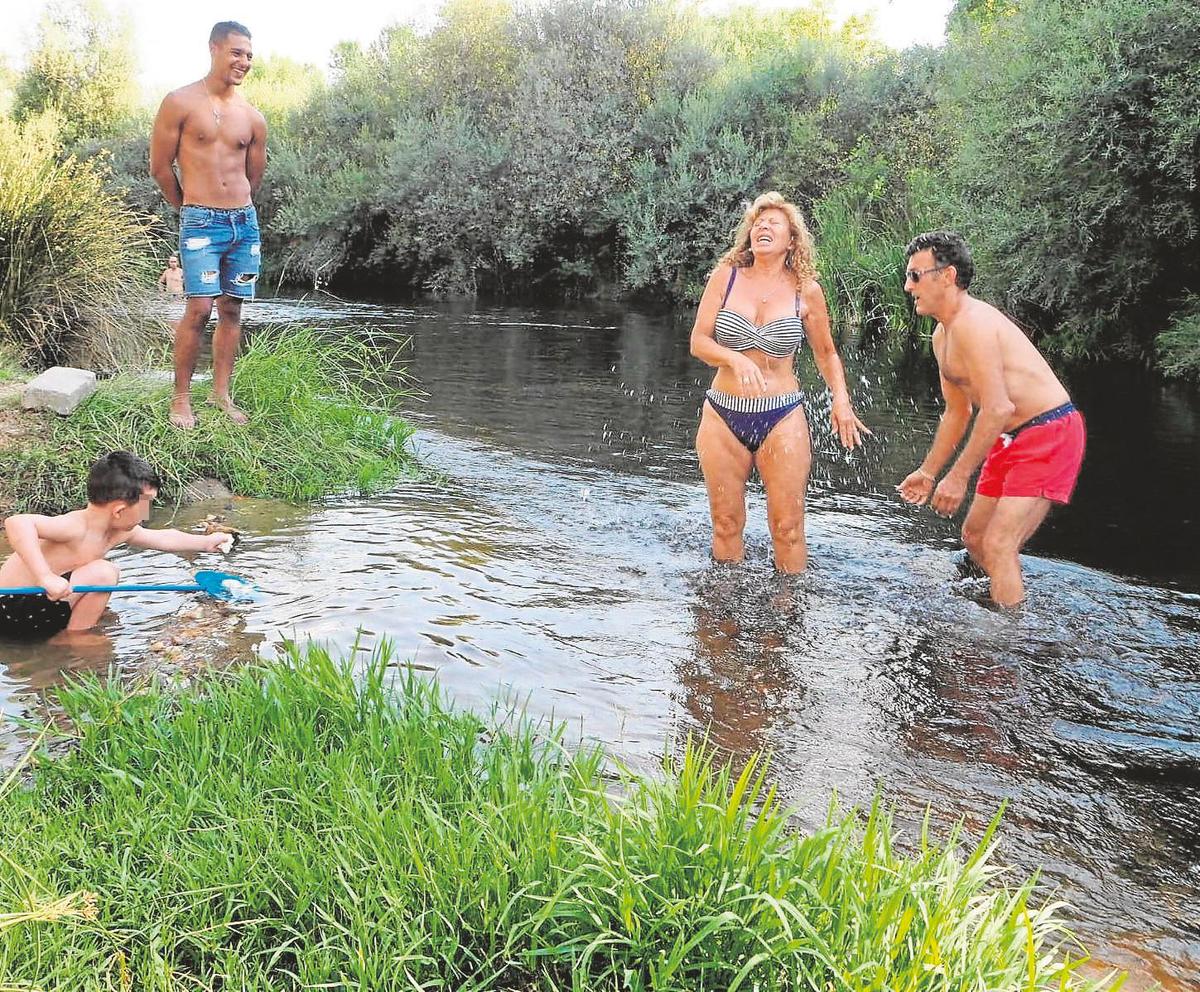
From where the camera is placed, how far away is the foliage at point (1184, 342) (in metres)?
13.0

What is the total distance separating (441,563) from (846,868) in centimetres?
378

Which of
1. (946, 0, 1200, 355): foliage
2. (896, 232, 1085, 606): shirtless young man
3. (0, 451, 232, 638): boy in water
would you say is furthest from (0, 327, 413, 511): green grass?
(946, 0, 1200, 355): foliage

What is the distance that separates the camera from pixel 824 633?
527cm

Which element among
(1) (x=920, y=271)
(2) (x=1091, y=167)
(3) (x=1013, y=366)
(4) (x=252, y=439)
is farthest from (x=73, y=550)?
(2) (x=1091, y=167)

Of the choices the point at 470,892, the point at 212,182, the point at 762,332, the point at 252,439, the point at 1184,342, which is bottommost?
the point at 470,892

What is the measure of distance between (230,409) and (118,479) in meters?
3.13

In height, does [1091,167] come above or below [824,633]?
above

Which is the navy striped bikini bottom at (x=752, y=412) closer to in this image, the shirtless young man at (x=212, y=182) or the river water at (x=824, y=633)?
the river water at (x=824, y=633)

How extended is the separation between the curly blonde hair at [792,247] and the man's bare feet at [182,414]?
392 centimetres

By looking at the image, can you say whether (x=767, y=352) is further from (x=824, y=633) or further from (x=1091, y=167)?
(x=1091, y=167)

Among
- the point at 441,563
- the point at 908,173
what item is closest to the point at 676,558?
the point at 441,563

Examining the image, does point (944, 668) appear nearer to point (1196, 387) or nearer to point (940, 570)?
point (940, 570)

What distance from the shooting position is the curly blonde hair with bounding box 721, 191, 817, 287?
18.7 feet

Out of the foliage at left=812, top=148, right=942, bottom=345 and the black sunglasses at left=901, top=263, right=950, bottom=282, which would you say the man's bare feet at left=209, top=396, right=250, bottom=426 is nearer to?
the black sunglasses at left=901, top=263, right=950, bottom=282
